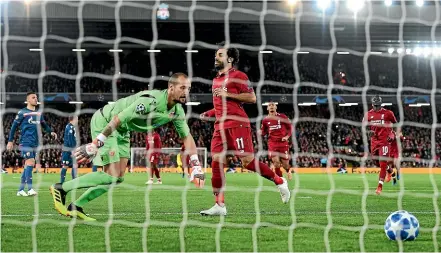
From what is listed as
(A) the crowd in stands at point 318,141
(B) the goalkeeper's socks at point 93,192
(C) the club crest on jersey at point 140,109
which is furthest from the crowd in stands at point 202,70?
(C) the club crest on jersey at point 140,109

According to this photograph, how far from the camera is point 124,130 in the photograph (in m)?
7.82

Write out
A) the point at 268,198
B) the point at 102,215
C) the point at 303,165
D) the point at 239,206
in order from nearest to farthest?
the point at 102,215 → the point at 239,206 → the point at 268,198 → the point at 303,165

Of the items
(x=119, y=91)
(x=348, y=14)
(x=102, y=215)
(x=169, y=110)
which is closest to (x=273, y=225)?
(x=169, y=110)

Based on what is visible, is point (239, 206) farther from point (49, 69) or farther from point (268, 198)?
point (49, 69)

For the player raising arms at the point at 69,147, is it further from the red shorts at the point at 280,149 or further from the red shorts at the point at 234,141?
the red shorts at the point at 234,141

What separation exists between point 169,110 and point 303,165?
2821 cm

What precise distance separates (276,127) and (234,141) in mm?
8415

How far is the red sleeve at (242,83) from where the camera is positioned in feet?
29.7

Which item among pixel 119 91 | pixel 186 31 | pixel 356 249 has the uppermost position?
pixel 186 31

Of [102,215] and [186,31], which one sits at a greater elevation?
[186,31]

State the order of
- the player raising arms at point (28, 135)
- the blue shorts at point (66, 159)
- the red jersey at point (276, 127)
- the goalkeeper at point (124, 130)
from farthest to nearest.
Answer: the red jersey at point (276, 127) → the blue shorts at point (66, 159) → the player raising arms at point (28, 135) → the goalkeeper at point (124, 130)

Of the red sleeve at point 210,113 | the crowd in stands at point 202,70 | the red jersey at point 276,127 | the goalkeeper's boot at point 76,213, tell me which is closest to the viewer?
the goalkeeper's boot at point 76,213

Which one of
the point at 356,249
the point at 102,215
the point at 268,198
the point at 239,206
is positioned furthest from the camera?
the point at 268,198

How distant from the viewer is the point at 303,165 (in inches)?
1389
